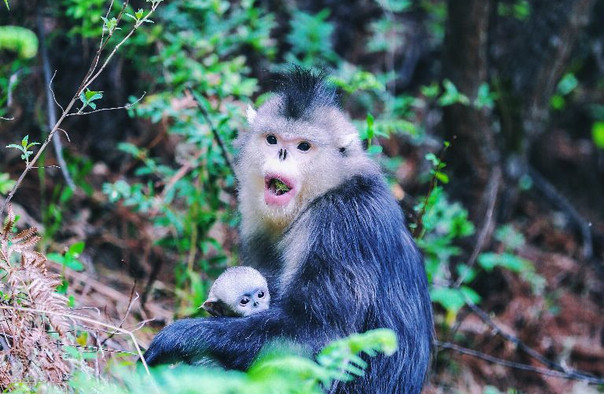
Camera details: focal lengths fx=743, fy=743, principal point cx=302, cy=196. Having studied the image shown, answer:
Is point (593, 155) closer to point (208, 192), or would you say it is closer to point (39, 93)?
point (208, 192)

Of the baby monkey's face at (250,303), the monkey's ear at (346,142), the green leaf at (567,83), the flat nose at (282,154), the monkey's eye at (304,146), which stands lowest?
the baby monkey's face at (250,303)

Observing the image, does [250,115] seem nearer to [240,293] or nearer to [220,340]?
[240,293]

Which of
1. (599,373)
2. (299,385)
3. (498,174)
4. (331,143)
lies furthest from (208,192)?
(599,373)

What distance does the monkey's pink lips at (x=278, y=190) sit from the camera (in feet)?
14.2

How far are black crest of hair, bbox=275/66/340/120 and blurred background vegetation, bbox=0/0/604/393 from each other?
1.38ft

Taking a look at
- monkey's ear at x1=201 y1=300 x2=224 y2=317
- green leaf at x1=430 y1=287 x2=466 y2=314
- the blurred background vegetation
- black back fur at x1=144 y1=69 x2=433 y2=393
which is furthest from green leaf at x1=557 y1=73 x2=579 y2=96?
monkey's ear at x1=201 y1=300 x2=224 y2=317

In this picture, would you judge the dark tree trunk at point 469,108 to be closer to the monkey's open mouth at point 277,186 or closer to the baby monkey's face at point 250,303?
the monkey's open mouth at point 277,186

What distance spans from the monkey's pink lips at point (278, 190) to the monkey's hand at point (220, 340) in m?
0.67

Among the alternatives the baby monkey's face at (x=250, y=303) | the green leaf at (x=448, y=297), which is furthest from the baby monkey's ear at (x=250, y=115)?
the green leaf at (x=448, y=297)

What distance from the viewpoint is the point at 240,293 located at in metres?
4.17

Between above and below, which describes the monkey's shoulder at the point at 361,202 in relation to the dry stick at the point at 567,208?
above

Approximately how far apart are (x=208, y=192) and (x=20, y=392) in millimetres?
3187

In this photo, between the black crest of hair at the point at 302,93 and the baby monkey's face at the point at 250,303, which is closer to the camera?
the baby monkey's face at the point at 250,303

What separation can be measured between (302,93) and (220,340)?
162cm
